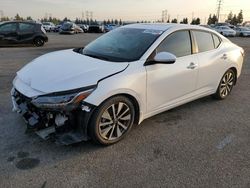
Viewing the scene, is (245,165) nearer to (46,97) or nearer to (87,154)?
(87,154)

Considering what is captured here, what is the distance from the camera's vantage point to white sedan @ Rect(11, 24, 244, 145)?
10.5ft

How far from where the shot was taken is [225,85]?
5.59 metres

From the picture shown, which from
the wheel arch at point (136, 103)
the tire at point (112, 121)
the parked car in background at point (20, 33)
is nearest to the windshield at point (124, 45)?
the wheel arch at point (136, 103)

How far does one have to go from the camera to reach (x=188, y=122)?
14.5 feet

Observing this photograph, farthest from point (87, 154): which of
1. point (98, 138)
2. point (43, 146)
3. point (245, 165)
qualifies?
point (245, 165)

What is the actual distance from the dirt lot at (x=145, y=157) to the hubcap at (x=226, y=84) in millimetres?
1109

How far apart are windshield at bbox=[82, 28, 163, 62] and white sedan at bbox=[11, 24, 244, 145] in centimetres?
1

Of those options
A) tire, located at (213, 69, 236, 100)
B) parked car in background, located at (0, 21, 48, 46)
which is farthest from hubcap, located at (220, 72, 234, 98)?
parked car in background, located at (0, 21, 48, 46)

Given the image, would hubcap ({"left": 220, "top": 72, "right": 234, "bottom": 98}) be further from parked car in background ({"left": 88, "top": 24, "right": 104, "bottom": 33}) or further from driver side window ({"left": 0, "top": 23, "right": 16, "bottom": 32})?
parked car in background ({"left": 88, "top": 24, "right": 104, "bottom": 33})

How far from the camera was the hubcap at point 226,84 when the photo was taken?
550 centimetres

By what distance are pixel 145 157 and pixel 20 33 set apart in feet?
44.7

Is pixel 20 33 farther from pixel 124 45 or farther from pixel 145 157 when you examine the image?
pixel 145 157

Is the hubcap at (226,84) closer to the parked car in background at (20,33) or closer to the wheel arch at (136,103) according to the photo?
the wheel arch at (136,103)

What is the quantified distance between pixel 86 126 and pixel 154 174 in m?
0.99
